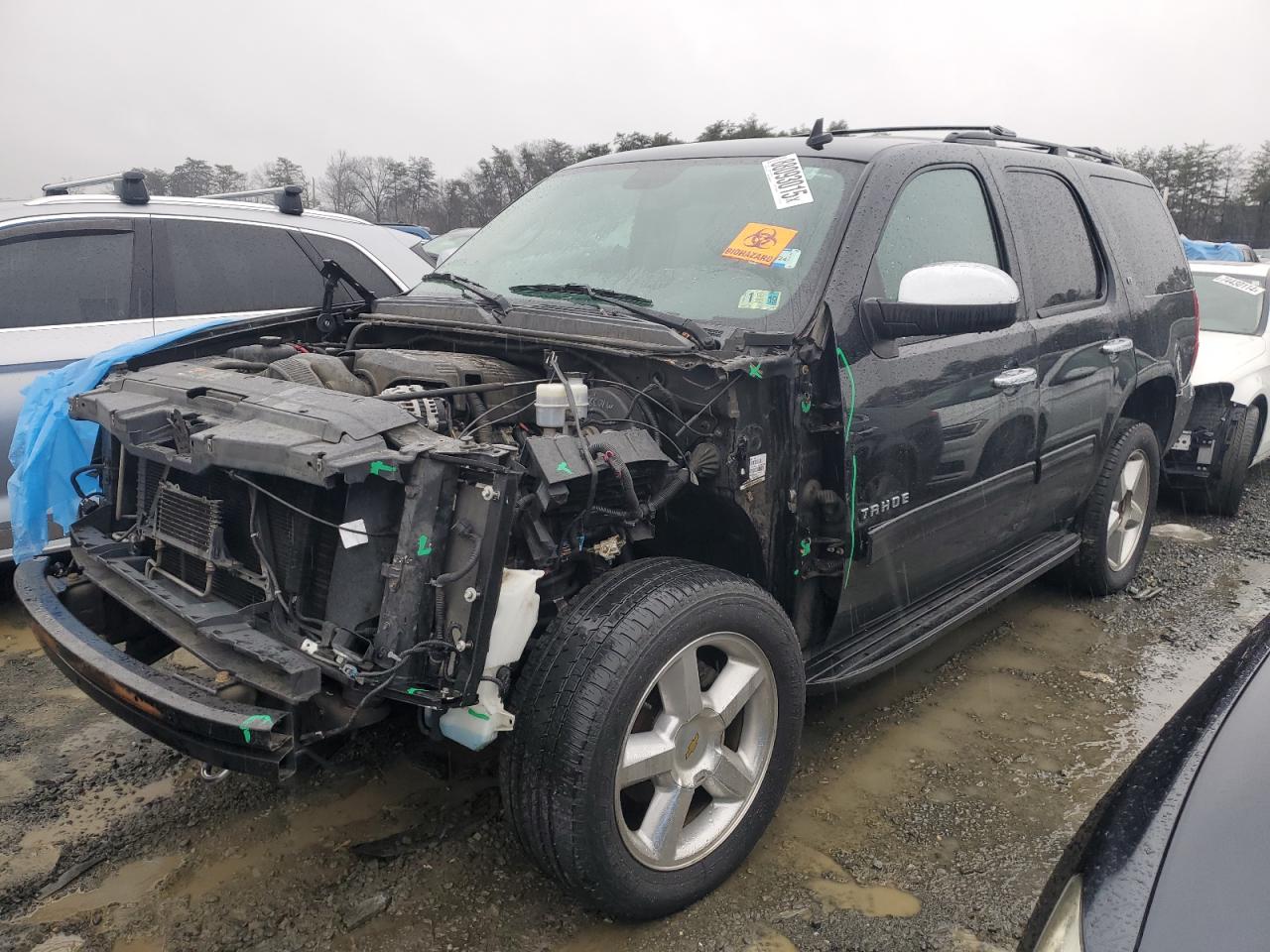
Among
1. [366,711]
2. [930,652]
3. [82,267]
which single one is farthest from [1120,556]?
[82,267]

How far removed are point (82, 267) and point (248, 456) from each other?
3.21 m

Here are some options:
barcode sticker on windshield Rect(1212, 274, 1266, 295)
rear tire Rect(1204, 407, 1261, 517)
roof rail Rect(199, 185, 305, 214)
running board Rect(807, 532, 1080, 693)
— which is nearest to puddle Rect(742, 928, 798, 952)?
running board Rect(807, 532, 1080, 693)

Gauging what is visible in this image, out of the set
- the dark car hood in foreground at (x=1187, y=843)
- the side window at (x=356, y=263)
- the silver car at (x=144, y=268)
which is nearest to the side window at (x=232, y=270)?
the silver car at (x=144, y=268)

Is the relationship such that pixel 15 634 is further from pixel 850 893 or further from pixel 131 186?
pixel 850 893

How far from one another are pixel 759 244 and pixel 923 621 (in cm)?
141

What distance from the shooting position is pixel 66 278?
4414 millimetres

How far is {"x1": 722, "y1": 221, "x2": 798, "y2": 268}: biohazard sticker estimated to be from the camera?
280 centimetres

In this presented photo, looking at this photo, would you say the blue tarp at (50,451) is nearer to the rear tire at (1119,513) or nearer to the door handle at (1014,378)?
the door handle at (1014,378)

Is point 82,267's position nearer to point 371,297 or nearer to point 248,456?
point 371,297


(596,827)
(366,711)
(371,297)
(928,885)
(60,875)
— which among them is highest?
(371,297)

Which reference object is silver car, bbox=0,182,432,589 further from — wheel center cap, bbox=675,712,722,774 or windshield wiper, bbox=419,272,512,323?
wheel center cap, bbox=675,712,722,774

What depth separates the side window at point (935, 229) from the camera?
2.88m

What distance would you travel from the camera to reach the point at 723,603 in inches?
92.6

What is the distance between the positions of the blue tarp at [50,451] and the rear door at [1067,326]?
3.22 m
